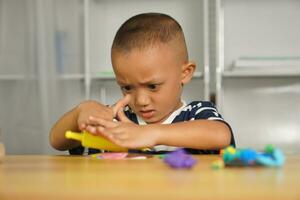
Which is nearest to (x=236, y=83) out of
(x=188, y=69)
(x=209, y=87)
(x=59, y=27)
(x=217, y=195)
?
(x=209, y=87)

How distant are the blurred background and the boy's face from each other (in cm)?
108

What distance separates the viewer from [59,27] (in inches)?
90.0

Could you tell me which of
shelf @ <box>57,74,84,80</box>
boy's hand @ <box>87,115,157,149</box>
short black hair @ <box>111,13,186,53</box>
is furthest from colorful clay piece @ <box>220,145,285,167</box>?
shelf @ <box>57,74,84,80</box>

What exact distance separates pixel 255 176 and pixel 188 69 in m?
0.73

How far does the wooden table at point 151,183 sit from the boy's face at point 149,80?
1.69 feet

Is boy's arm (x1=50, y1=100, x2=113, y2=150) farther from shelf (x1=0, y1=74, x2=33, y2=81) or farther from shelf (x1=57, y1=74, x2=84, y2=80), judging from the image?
shelf (x1=57, y1=74, x2=84, y2=80)

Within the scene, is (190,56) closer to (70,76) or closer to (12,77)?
(70,76)

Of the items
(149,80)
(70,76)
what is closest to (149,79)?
(149,80)

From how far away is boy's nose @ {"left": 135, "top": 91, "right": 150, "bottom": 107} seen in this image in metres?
1.07

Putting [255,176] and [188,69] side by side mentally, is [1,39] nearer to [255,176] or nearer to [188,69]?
[188,69]

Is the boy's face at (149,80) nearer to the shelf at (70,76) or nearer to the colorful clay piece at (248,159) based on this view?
the colorful clay piece at (248,159)

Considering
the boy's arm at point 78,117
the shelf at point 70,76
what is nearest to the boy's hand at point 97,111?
the boy's arm at point 78,117

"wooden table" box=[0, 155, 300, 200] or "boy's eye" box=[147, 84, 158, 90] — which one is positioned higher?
"wooden table" box=[0, 155, 300, 200]

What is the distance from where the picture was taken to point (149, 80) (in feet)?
3.56
